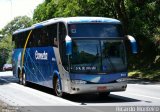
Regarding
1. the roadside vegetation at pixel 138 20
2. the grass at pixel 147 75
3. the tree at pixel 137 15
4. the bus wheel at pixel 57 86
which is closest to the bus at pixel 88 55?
the bus wheel at pixel 57 86

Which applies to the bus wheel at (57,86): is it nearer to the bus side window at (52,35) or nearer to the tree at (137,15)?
the bus side window at (52,35)

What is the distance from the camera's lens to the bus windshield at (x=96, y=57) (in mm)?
16500

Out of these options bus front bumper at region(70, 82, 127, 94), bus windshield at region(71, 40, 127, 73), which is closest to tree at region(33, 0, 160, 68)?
bus windshield at region(71, 40, 127, 73)

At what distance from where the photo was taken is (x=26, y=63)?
83.9 ft

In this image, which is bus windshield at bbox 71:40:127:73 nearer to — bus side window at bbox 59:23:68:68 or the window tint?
bus side window at bbox 59:23:68:68

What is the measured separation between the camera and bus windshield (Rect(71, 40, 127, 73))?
16.5m

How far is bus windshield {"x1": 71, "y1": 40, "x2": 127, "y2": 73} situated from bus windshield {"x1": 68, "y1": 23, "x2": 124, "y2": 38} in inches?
13.0

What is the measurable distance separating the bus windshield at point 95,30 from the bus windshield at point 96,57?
0.33m

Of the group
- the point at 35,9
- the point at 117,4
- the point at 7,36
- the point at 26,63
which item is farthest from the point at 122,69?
the point at 7,36

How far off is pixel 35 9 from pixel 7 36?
6425 centimetres

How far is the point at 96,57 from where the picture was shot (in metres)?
16.6

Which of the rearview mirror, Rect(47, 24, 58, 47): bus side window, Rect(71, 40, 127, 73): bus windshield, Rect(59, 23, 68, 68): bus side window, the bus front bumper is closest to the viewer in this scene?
the rearview mirror

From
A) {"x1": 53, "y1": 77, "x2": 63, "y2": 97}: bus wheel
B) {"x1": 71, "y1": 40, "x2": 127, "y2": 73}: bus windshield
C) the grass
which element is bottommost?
the grass

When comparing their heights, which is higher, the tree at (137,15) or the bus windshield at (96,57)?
the tree at (137,15)
